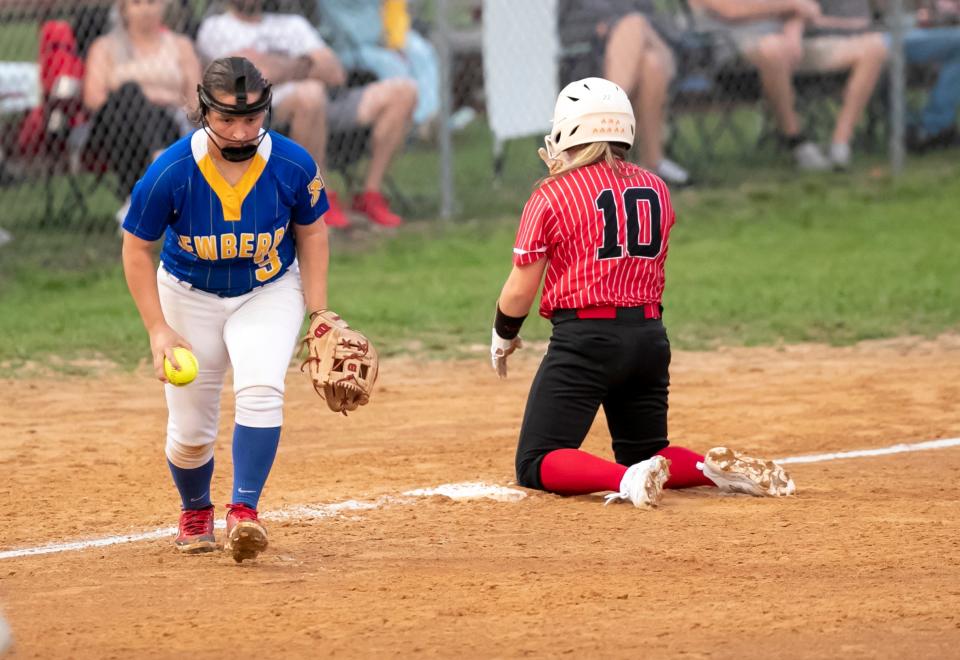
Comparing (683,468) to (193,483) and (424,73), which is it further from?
(424,73)

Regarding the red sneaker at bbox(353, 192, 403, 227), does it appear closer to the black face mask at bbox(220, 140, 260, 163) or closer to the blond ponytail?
the blond ponytail

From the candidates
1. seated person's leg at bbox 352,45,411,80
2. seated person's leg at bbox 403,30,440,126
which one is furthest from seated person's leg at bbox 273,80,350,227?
seated person's leg at bbox 403,30,440,126

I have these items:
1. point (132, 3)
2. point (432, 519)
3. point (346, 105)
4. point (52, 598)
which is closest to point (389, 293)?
point (346, 105)

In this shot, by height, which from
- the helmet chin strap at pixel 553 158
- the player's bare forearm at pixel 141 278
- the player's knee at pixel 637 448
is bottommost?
the player's knee at pixel 637 448

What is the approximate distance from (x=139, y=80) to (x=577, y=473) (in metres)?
6.14

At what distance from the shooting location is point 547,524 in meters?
4.99

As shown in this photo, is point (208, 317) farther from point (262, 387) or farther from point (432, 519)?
point (432, 519)

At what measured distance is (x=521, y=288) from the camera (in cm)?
519

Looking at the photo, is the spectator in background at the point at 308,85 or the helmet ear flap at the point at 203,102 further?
the spectator in background at the point at 308,85

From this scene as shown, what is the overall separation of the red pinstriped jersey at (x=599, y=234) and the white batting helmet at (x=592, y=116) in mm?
102

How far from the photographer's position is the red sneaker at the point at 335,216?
1111cm

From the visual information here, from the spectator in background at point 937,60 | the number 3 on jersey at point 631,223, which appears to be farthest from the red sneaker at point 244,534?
the spectator in background at point 937,60

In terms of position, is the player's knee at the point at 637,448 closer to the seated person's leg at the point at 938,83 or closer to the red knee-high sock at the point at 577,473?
the red knee-high sock at the point at 577,473

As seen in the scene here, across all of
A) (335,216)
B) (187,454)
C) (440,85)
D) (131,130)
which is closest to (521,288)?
(187,454)
